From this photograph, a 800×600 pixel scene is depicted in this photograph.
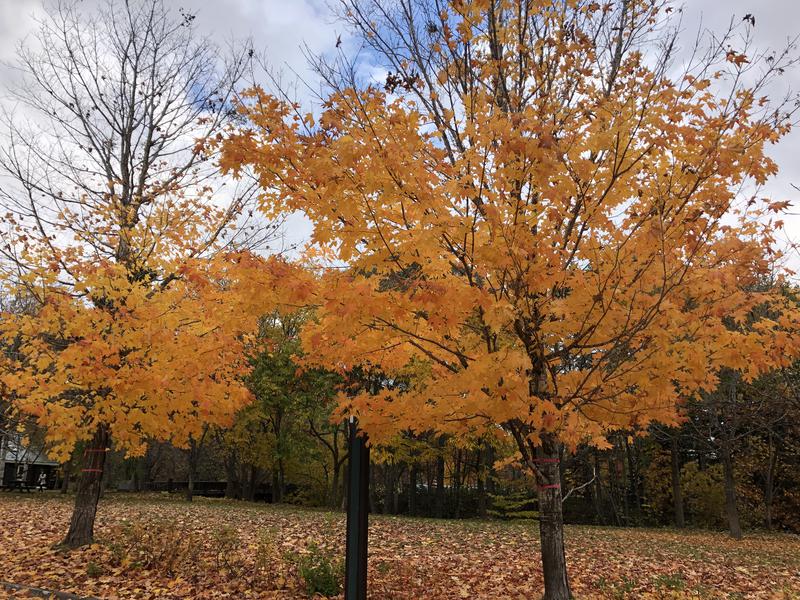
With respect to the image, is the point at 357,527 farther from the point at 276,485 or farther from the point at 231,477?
the point at 231,477

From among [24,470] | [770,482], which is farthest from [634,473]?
[24,470]

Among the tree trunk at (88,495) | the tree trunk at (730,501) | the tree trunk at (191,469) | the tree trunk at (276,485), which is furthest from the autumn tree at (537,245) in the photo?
the tree trunk at (276,485)

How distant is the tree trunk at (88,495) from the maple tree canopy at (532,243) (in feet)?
20.4

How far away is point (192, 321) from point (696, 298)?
6.61m

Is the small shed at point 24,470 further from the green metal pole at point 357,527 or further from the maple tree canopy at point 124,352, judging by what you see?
the green metal pole at point 357,527

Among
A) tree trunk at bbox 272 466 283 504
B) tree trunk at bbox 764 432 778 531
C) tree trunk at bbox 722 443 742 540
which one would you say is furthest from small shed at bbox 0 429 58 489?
tree trunk at bbox 764 432 778 531

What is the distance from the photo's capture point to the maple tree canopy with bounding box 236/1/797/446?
4086 mm

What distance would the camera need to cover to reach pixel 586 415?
4988mm

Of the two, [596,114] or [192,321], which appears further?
[192,321]

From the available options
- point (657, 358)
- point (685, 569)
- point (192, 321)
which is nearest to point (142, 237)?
point (192, 321)

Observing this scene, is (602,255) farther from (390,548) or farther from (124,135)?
(124,135)

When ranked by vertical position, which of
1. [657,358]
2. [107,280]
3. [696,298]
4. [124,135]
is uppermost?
[124,135]

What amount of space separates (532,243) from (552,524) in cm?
295

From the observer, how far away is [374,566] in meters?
7.55
